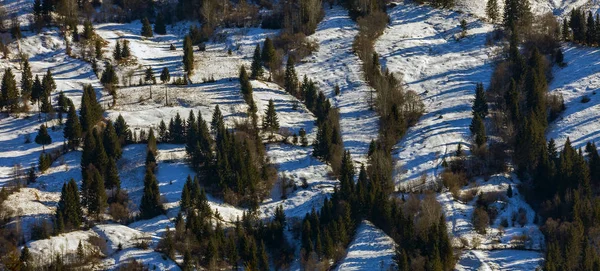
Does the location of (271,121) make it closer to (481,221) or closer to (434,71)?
(434,71)

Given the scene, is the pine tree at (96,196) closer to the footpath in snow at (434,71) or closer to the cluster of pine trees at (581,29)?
the footpath in snow at (434,71)

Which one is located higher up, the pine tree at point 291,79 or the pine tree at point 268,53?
the pine tree at point 268,53

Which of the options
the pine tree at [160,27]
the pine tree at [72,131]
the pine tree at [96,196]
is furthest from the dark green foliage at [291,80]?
the pine tree at [96,196]

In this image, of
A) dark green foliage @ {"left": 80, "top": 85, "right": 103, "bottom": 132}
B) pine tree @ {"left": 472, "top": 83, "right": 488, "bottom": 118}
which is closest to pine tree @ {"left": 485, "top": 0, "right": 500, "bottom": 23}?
pine tree @ {"left": 472, "top": 83, "right": 488, "bottom": 118}

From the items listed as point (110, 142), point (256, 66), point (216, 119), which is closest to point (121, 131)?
point (110, 142)

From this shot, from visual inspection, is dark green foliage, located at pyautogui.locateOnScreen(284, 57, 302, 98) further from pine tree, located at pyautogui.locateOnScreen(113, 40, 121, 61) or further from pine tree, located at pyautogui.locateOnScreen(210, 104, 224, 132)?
pine tree, located at pyautogui.locateOnScreen(113, 40, 121, 61)

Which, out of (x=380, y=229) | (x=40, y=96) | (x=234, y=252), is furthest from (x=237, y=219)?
(x=40, y=96)

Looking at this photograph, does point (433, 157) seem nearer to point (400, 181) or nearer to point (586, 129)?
point (400, 181)
